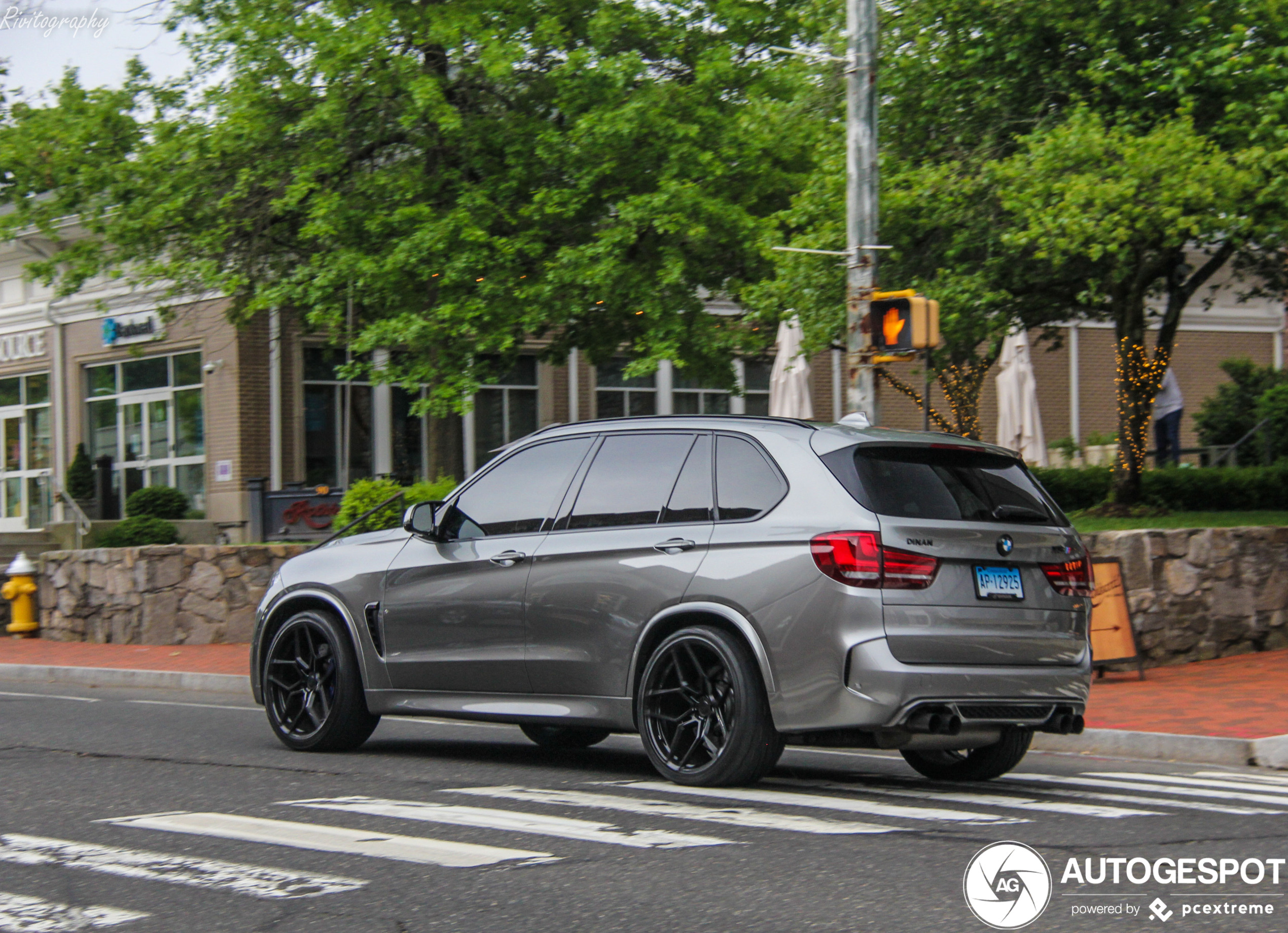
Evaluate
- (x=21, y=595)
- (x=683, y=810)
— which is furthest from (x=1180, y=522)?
(x=21, y=595)

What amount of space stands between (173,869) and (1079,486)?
710 inches

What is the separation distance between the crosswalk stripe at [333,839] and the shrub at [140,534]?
1704 centimetres

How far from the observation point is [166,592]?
1833 centimetres

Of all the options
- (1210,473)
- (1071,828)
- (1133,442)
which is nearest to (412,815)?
(1071,828)

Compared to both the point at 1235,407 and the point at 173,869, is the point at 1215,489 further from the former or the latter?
the point at 173,869

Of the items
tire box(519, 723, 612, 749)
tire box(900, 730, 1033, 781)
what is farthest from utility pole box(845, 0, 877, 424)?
tire box(900, 730, 1033, 781)

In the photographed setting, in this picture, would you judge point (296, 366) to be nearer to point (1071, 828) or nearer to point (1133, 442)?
point (1133, 442)

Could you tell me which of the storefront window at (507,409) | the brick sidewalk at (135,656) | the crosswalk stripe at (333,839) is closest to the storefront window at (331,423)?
the storefront window at (507,409)

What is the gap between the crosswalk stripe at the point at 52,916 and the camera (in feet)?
15.2

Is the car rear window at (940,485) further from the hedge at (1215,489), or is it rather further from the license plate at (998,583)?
the hedge at (1215,489)

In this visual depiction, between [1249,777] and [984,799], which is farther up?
[984,799]

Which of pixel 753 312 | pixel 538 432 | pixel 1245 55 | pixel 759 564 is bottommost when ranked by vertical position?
pixel 759 564

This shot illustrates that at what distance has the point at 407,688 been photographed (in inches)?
335

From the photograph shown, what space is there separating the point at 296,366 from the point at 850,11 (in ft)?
53.2
